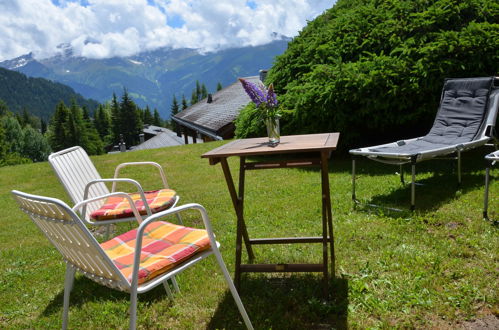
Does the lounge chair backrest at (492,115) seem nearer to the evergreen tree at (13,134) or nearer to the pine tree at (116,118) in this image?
the evergreen tree at (13,134)

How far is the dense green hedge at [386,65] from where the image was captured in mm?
6180

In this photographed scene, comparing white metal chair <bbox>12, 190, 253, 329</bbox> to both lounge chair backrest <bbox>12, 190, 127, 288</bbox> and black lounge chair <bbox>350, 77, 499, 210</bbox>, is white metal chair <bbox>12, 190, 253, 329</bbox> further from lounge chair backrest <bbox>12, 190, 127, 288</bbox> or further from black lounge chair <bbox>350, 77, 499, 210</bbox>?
black lounge chair <bbox>350, 77, 499, 210</bbox>

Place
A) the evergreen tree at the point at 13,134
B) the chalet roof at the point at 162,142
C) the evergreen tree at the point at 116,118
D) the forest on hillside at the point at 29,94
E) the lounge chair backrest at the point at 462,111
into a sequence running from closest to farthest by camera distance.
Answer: the lounge chair backrest at the point at 462,111
the chalet roof at the point at 162,142
the evergreen tree at the point at 13,134
the evergreen tree at the point at 116,118
the forest on hillside at the point at 29,94

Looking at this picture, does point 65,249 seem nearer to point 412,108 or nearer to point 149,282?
point 149,282

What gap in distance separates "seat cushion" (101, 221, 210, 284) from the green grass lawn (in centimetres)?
55

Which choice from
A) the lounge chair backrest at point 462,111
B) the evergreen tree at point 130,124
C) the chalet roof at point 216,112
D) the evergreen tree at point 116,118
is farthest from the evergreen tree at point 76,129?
the lounge chair backrest at point 462,111

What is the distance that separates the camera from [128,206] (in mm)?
3471

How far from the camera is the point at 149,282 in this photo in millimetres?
2002

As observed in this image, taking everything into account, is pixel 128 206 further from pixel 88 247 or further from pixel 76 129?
pixel 76 129

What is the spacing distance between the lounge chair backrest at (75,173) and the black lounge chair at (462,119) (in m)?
2.81

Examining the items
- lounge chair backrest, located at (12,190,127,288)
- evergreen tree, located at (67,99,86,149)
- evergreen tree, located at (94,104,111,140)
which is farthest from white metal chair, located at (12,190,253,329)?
evergreen tree, located at (94,104,111,140)

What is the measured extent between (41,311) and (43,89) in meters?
205

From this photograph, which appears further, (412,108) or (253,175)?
(253,175)

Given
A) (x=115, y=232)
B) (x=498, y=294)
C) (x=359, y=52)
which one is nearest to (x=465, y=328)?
(x=498, y=294)
